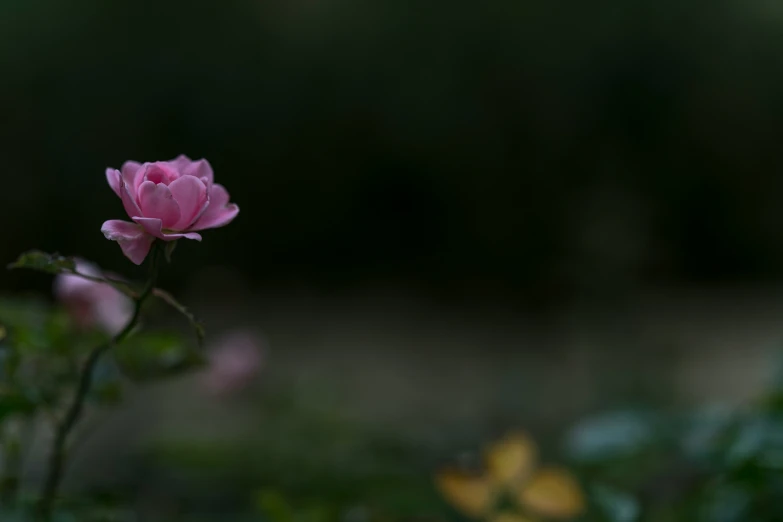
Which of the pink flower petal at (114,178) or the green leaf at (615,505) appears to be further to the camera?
the green leaf at (615,505)

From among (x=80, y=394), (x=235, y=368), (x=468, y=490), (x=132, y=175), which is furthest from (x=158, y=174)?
(x=235, y=368)

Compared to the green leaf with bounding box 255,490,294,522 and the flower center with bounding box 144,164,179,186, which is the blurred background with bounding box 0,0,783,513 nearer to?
the green leaf with bounding box 255,490,294,522

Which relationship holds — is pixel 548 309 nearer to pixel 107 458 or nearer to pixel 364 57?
pixel 364 57

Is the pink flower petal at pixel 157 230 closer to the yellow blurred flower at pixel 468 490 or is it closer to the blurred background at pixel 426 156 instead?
the yellow blurred flower at pixel 468 490

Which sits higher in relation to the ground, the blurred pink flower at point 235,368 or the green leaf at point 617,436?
the blurred pink flower at point 235,368

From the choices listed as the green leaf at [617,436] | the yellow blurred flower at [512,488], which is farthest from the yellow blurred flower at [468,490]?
the green leaf at [617,436]

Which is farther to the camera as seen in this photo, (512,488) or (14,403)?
(512,488)

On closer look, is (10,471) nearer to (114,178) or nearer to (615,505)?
(114,178)
